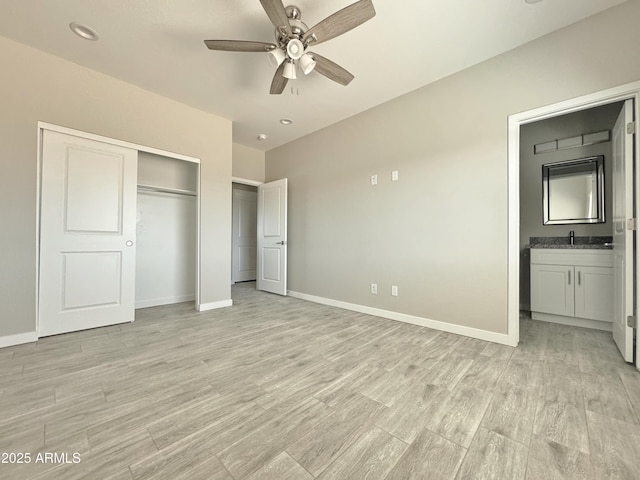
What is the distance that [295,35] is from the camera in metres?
1.94

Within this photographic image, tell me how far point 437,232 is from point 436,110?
1367 mm

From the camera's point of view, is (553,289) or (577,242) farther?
(577,242)

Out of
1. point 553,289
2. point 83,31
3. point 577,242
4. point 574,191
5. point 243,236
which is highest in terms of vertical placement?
point 83,31

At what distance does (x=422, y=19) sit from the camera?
2.08 meters

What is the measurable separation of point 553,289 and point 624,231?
4.26ft

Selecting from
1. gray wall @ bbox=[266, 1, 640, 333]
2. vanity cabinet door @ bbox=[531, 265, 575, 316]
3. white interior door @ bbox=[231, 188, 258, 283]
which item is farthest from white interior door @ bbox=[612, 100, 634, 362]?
white interior door @ bbox=[231, 188, 258, 283]

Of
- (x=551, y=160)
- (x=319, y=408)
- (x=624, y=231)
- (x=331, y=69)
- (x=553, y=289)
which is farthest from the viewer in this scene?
(x=551, y=160)

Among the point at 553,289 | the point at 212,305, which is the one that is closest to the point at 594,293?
the point at 553,289

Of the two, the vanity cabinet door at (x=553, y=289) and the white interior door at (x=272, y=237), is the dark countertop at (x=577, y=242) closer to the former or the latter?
the vanity cabinet door at (x=553, y=289)

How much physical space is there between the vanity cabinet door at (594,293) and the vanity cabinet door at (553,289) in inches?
2.4

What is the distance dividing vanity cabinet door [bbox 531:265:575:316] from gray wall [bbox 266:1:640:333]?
4.15 feet

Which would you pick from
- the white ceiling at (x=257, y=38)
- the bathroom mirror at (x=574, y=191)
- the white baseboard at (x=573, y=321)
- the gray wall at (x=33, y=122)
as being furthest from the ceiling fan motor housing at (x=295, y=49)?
the white baseboard at (x=573, y=321)

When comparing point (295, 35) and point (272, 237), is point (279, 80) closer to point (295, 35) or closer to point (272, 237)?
point (295, 35)

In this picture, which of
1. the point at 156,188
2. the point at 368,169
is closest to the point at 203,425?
the point at 368,169
